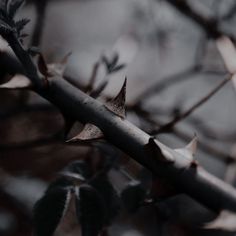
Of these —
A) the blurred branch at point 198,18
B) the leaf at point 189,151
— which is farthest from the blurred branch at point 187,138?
the leaf at point 189,151

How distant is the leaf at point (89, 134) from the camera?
50 cm

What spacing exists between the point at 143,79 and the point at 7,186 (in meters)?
0.58

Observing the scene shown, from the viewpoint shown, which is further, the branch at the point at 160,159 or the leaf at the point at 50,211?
the leaf at the point at 50,211

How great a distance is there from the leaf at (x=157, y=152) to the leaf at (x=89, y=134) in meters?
0.05

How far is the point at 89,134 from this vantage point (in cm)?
50

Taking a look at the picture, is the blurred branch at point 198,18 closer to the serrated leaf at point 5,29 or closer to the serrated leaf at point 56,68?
the serrated leaf at point 56,68

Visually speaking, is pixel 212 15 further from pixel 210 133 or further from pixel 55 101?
pixel 55 101

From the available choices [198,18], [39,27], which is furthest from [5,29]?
[198,18]

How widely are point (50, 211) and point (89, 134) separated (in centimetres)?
15

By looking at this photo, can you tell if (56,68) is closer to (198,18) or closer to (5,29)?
(5,29)

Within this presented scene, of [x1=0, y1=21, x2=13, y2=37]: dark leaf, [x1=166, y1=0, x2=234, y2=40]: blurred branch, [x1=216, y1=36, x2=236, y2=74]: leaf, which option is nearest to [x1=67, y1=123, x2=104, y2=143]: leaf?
[x1=0, y1=21, x2=13, y2=37]: dark leaf

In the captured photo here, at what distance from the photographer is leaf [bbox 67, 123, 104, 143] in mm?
498

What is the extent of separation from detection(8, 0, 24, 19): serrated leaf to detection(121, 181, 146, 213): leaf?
0.26 meters

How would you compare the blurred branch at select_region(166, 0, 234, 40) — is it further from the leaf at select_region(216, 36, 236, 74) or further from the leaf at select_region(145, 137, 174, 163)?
the leaf at select_region(145, 137, 174, 163)
